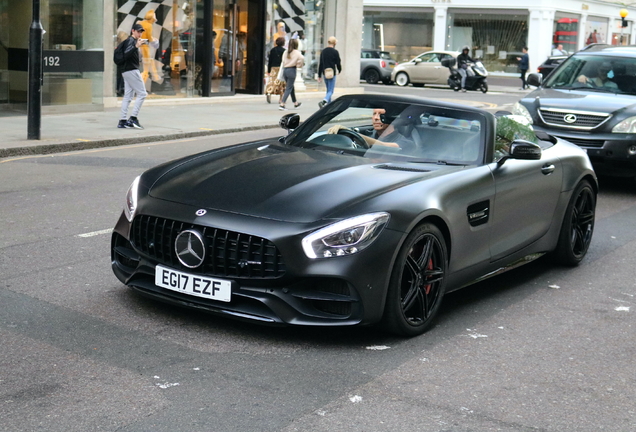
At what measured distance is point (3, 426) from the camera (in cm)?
366

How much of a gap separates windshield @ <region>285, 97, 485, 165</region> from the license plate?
1607 millimetres

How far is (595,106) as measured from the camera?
11438mm

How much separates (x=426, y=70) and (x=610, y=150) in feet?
87.3

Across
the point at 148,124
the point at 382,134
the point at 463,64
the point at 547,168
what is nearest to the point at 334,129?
the point at 382,134

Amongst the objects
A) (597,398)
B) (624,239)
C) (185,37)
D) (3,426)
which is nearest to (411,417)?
(597,398)

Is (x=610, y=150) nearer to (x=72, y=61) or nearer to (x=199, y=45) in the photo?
(x=72, y=61)

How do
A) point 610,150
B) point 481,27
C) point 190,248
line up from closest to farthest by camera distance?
point 190,248, point 610,150, point 481,27

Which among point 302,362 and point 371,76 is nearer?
point 302,362

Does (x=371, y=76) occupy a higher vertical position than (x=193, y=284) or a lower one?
higher

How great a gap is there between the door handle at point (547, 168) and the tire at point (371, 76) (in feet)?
104

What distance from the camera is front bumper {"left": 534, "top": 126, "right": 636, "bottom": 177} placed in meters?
11.1

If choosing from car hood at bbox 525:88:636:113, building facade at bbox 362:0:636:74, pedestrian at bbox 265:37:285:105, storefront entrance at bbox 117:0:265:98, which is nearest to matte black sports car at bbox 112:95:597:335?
car hood at bbox 525:88:636:113

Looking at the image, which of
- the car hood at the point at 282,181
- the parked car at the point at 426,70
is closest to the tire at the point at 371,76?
the parked car at the point at 426,70

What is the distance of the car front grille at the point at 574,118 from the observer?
1129 cm
